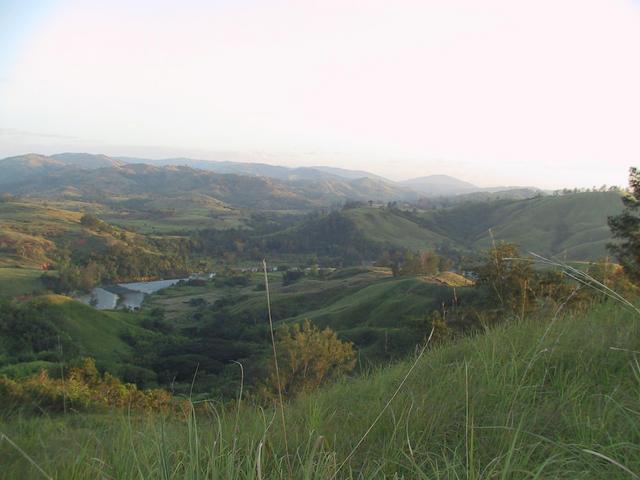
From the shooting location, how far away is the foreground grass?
2059 mm

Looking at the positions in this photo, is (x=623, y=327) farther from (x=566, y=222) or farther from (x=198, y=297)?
(x=566, y=222)

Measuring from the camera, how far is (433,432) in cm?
277

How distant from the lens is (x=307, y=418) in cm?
323

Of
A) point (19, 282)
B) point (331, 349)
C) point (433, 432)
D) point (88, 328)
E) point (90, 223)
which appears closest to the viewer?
point (433, 432)

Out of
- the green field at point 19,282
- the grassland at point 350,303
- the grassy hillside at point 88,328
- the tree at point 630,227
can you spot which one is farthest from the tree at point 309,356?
the green field at point 19,282

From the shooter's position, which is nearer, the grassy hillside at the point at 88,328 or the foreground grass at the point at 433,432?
the foreground grass at the point at 433,432

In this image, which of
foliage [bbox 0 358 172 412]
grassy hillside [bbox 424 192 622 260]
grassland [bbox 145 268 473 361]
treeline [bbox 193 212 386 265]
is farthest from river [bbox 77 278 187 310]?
grassy hillside [bbox 424 192 622 260]

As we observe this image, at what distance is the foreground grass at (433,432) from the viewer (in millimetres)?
2059

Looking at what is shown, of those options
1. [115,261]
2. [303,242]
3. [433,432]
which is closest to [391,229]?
[303,242]

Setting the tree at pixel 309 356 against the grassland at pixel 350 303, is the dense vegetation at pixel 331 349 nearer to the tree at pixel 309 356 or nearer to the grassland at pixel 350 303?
the tree at pixel 309 356

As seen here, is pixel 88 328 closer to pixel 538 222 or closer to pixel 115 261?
pixel 115 261

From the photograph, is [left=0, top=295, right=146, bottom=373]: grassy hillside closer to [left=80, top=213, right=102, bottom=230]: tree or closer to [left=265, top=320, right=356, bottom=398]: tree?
[left=265, top=320, right=356, bottom=398]: tree

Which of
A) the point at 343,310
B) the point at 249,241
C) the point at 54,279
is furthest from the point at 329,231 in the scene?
the point at 343,310

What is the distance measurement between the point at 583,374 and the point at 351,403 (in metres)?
1.73
